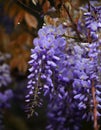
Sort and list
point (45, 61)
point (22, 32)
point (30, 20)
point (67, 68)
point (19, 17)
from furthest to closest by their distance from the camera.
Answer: point (22, 32) → point (30, 20) → point (19, 17) → point (67, 68) → point (45, 61)

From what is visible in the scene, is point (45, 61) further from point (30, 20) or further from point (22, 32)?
point (22, 32)

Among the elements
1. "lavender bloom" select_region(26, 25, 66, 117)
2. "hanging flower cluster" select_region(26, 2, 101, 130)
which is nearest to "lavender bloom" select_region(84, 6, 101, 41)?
"hanging flower cluster" select_region(26, 2, 101, 130)

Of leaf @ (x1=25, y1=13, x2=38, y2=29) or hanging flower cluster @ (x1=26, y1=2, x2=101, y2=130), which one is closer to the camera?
hanging flower cluster @ (x1=26, y1=2, x2=101, y2=130)

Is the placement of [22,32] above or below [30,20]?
below

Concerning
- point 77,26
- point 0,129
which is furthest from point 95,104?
point 0,129

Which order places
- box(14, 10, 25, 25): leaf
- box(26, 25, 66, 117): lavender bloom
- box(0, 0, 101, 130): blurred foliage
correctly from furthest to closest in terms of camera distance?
1. box(14, 10, 25, 25): leaf
2. box(0, 0, 101, 130): blurred foliage
3. box(26, 25, 66, 117): lavender bloom

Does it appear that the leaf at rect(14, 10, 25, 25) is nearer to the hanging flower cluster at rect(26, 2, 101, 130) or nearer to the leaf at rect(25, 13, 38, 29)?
the leaf at rect(25, 13, 38, 29)

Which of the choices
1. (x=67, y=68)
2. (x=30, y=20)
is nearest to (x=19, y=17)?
(x=30, y=20)

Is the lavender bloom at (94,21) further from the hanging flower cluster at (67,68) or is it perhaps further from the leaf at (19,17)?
the leaf at (19,17)
